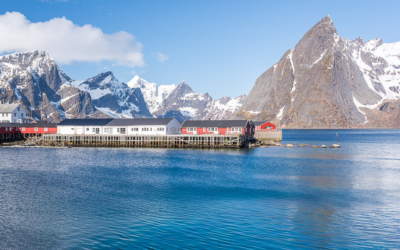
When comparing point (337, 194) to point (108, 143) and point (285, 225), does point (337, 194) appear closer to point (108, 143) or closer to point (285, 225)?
point (285, 225)

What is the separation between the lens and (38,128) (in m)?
114

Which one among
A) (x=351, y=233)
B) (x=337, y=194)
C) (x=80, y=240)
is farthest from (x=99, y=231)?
(x=337, y=194)

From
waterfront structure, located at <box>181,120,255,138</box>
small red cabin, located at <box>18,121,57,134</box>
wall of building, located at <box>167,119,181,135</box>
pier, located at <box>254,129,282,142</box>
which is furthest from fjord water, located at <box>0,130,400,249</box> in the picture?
pier, located at <box>254,129,282,142</box>

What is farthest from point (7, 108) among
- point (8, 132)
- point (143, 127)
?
point (143, 127)

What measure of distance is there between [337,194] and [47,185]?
107 feet

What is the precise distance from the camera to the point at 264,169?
181ft

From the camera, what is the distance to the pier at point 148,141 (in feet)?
308

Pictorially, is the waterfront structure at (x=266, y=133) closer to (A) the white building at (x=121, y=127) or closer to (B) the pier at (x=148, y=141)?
(B) the pier at (x=148, y=141)

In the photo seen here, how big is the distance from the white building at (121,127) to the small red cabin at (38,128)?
6.08 m

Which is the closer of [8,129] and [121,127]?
[121,127]

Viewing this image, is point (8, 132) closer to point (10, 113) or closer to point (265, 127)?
point (10, 113)

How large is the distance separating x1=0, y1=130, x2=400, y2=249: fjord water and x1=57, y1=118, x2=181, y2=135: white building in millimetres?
47897

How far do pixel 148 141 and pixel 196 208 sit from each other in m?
69.6

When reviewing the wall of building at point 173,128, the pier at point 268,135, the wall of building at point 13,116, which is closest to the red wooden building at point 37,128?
the wall of building at point 13,116
